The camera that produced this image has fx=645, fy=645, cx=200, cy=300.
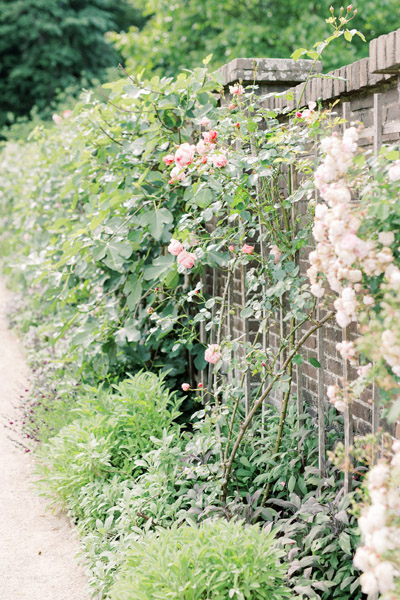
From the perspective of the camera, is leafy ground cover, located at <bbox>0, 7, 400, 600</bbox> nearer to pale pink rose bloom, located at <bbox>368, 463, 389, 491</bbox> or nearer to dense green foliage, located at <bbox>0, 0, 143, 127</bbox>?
pale pink rose bloom, located at <bbox>368, 463, 389, 491</bbox>

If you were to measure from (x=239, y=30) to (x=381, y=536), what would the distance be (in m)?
11.8

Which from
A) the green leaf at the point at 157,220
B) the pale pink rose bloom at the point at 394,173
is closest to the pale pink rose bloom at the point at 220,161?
the green leaf at the point at 157,220

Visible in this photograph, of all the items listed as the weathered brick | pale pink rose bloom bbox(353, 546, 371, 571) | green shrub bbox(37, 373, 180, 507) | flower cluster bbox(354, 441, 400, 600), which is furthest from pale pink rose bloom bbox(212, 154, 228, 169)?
pale pink rose bloom bbox(353, 546, 371, 571)

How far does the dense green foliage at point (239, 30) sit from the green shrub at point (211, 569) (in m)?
10.5

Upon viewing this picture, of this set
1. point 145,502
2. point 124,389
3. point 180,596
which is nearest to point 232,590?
point 180,596

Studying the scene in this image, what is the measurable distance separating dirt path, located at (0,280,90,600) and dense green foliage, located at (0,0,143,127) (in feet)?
59.6

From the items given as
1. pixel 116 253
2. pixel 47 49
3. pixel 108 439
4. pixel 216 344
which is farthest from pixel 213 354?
pixel 47 49

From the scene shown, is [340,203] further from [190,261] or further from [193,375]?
[193,375]

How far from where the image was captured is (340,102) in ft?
9.08

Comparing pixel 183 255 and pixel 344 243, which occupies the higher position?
pixel 344 243

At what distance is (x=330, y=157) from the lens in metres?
1.83

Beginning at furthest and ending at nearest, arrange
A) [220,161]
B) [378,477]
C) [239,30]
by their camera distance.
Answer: [239,30], [220,161], [378,477]

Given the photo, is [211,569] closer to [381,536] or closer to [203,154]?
[381,536]

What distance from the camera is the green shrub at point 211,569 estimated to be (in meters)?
2.12
